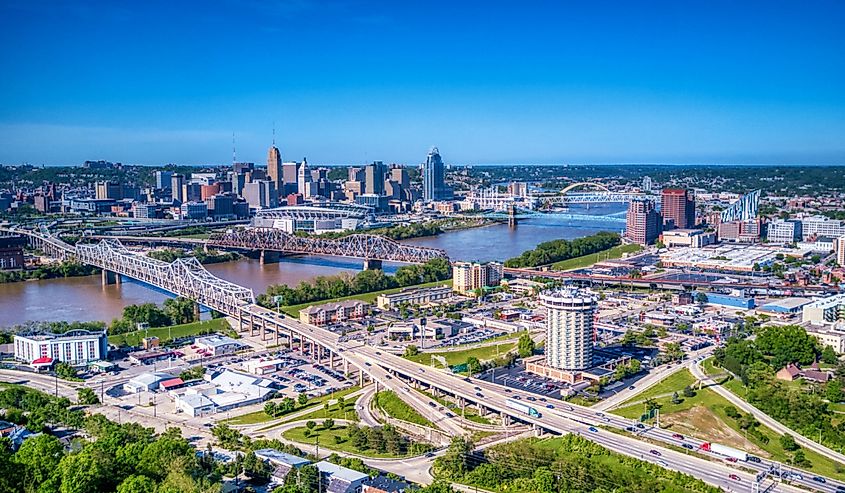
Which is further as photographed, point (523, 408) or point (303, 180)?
point (303, 180)

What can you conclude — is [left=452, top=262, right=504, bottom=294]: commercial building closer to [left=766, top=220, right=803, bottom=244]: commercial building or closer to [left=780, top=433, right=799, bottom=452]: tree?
[left=780, top=433, right=799, bottom=452]: tree

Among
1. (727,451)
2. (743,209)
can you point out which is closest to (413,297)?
(727,451)

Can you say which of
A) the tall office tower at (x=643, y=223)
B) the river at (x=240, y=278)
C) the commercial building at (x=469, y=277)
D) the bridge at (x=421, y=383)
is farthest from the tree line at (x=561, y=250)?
the bridge at (x=421, y=383)

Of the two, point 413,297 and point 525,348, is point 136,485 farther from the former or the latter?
point 413,297

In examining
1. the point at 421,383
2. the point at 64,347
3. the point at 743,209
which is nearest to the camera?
the point at 421,383

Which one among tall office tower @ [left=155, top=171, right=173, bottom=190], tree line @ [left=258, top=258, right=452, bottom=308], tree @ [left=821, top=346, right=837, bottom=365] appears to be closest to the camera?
tree @ [left=821, top=346, right=837, bottom=365]

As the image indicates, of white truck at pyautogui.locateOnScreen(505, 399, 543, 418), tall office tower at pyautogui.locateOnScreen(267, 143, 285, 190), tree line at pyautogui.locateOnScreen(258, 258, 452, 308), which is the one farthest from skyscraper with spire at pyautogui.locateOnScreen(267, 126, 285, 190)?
white truck at pyautogui.locateOnScreen(505, 399, 543, 418)

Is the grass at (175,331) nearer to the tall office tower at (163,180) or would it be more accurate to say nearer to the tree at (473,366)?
the tree at (473,366)
